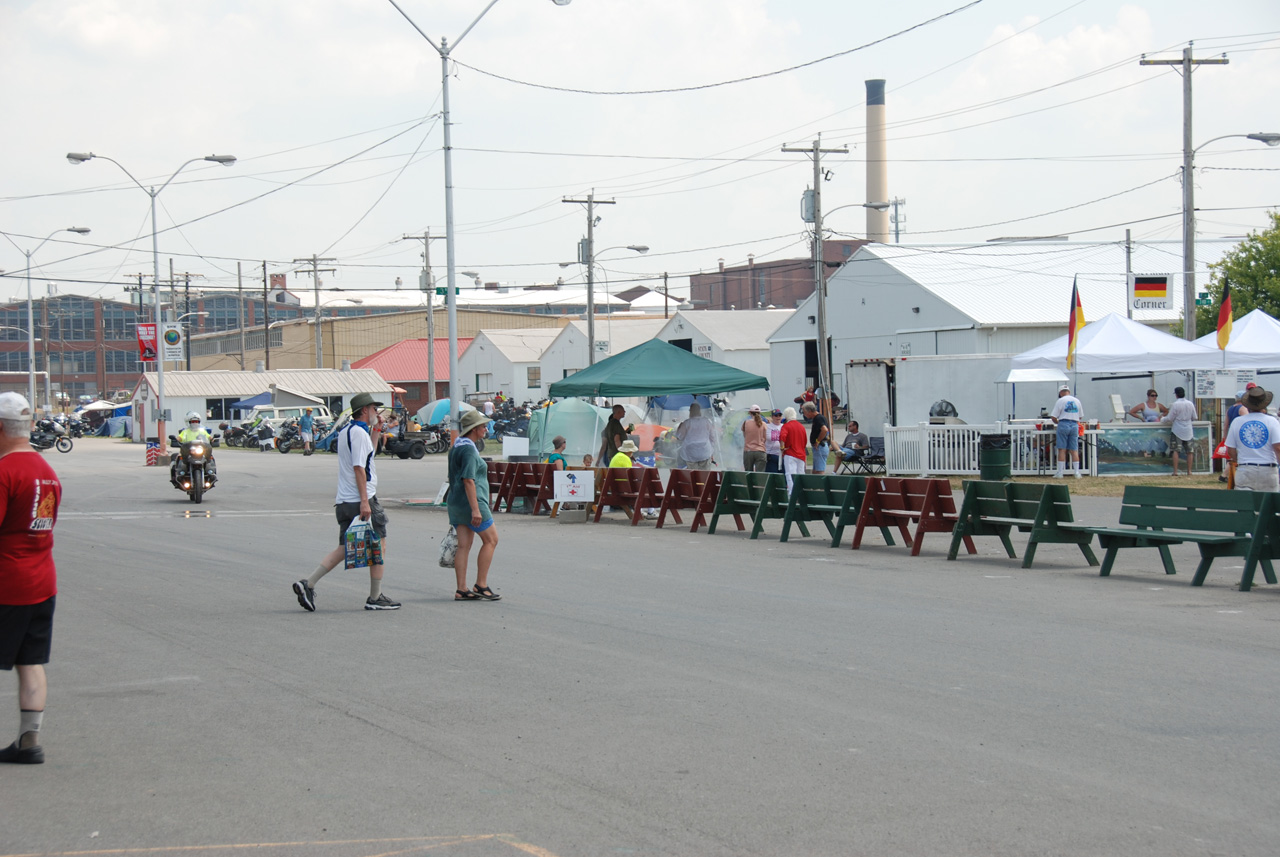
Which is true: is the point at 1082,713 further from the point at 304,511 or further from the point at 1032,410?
the point at 1032,410

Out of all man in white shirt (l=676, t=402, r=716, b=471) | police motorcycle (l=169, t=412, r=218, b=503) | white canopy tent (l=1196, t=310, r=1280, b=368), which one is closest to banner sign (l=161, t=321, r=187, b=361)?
police motorcycle (l=169, t=412, r=218, b=503)

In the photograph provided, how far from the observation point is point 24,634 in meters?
5.79

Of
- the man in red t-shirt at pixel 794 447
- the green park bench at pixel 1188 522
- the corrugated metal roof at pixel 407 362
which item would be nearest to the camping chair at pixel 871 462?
the man in red t-shirt at pixel 794 447

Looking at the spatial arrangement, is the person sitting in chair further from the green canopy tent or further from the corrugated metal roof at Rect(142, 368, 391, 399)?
the corrugated metal roof at Rect(142, 368, 391, 399)

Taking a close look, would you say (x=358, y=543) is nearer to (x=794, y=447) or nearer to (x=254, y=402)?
(x=794, y=447)

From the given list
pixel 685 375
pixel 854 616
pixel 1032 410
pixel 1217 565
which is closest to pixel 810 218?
pixel 1032 410

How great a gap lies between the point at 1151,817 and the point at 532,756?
281cm

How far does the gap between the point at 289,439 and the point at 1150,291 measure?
1309 inches

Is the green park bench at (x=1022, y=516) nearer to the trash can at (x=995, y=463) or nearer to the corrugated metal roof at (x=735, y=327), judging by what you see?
the trash can at (x=995, y=463)

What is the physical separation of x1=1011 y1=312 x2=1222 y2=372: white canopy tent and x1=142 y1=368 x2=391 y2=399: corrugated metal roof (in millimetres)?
49392

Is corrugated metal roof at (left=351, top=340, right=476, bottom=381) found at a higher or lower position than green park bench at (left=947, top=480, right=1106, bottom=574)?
higher

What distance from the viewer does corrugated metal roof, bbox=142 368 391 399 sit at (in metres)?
68.8

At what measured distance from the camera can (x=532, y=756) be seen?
19.5 feet

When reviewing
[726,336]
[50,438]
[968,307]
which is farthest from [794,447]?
[726,336]
